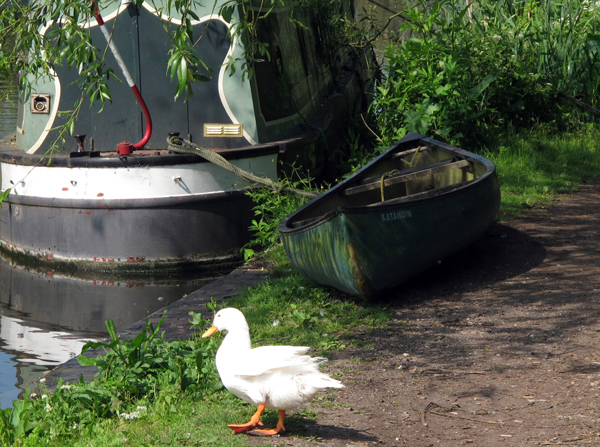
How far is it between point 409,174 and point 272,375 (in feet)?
13.6

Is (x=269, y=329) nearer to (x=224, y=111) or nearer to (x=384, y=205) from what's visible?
(x=384, y=205)

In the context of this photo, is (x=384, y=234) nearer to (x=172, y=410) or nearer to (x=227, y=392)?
(x=227, y=392)

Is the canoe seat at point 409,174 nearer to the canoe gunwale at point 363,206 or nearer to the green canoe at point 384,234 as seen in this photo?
the canoe gunwale at point 363,206

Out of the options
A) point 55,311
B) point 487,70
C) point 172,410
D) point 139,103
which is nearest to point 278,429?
point 172,410

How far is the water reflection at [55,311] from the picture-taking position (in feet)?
19.5

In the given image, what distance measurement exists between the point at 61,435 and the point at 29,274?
4.71m

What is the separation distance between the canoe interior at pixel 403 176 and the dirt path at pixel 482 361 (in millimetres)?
857

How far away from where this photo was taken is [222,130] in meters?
7.78

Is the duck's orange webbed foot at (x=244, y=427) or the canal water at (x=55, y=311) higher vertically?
the canal water at (x=55, y=311)

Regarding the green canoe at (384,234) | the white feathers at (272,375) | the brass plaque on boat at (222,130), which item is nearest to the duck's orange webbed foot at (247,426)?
the white feathers at (272,375)

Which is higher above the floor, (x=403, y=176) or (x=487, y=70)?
(x=487, y=70)

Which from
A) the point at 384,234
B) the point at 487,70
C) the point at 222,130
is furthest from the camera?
the point at 487,70

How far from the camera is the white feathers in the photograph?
335 cm

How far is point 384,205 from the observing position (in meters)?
5.37
